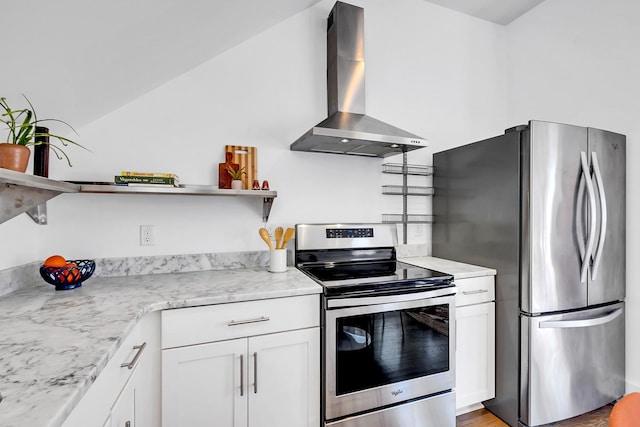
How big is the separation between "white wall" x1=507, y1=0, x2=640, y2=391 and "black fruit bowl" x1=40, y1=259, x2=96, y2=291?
3198 millimetres

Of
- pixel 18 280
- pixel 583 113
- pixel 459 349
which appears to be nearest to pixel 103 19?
pixel 18 280

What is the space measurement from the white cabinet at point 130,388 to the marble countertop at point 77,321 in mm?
70

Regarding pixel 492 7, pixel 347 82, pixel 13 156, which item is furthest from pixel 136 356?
pixel 492 7

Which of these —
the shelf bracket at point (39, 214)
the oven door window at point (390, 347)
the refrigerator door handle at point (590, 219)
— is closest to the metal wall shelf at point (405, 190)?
the oven door window at point (390, 347)

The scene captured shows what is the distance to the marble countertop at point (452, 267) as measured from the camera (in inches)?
72.9

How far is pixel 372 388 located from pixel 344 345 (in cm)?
28

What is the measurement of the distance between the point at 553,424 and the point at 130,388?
228 centimetres

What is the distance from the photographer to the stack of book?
1527 millimetres

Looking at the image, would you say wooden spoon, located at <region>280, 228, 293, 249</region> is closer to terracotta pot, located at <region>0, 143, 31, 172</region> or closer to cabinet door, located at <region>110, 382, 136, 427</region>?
cabinet door, located at <region>110, 382, 136, 427</region>

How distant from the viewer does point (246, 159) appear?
196 centimetres

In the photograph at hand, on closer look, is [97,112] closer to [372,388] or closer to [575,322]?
[372,388]

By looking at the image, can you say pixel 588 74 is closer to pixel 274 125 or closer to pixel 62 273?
pixel 274 125

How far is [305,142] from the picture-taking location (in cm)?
187

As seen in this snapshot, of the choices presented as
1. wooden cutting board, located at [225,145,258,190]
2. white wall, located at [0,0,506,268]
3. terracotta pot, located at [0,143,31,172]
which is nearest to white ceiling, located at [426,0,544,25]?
white wall, located at [0,0,506,268]
